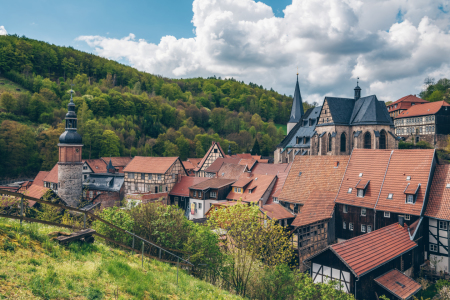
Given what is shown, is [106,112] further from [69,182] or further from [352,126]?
[352,126]

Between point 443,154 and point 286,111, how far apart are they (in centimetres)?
9441

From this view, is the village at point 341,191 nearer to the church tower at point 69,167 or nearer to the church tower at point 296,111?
the church tower at point 69,167

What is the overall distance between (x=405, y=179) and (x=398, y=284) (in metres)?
10.4

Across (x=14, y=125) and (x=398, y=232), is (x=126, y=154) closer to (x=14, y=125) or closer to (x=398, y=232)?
(x=14, y=125)

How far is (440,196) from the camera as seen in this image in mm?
24344

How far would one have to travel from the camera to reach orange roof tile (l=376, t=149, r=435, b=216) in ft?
81.0

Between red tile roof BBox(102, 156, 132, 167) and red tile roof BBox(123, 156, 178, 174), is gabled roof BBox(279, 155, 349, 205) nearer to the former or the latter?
red tile roof BBox(123, 156, 178, 174)

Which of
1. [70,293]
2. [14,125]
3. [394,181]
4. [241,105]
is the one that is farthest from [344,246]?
[241,105]

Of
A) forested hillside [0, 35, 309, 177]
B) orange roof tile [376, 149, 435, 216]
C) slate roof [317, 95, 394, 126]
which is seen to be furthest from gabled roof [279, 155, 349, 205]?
forested hillside [0, 35, 309, 177]

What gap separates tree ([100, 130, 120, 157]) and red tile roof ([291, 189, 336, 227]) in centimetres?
5963

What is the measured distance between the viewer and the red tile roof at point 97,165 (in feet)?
202

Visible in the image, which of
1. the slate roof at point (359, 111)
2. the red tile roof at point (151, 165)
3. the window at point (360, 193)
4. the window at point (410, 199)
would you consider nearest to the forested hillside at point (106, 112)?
the red tile roof at point (151, 165)

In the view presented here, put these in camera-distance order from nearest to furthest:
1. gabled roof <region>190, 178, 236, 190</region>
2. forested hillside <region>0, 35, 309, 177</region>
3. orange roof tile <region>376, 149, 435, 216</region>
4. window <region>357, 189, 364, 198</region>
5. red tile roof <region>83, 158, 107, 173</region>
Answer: orange roof tile <region>376, 149, 435, 216</region>, window <region>357, 189, 364, 198</region>, gabled roof <region>190, 178, 236, 190</region>, red tile roof <region>83, 158, 107, 173</region>, forested hillside <region>0, 35, 309, 177</region>

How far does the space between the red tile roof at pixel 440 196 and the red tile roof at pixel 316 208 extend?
7.59 meters
